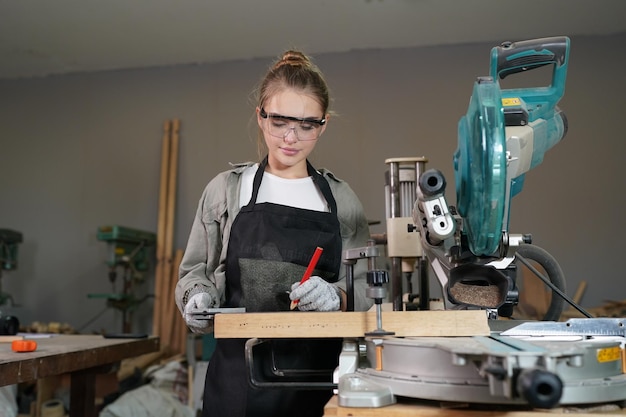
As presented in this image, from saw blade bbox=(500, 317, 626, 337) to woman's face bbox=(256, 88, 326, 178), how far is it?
30.2 inches

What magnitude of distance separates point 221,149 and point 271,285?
279 cm

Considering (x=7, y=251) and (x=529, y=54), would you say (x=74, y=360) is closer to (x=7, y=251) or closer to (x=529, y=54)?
(x=529, y=54)

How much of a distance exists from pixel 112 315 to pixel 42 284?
2.02 ft

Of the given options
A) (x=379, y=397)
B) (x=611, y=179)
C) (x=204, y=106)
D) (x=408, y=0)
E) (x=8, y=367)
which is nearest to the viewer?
(x=379, y=397)

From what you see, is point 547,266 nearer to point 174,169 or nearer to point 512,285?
point 512,285

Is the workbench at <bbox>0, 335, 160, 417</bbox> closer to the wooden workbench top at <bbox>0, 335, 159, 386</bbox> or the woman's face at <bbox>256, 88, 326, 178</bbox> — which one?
the wooden workbench top at <bbox>0, 335, 159, 386</bbox>

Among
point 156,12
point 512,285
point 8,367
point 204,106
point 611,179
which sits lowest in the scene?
point 8,367

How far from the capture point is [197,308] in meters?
1.21

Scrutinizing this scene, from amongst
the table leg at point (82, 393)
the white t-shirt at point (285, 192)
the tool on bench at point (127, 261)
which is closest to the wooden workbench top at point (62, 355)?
the table leg at point (82, 393)

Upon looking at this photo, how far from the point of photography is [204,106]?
13.6ft

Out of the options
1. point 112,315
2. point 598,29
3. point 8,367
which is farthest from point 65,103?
point 598,29

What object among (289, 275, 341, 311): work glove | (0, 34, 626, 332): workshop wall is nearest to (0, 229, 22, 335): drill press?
(0, 34, 626, 332): workshop wall

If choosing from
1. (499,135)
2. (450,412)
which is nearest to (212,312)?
(450,412)

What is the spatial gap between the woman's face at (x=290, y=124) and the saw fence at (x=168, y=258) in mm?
2456
